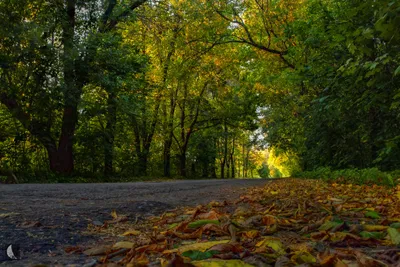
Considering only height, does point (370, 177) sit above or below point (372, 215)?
above

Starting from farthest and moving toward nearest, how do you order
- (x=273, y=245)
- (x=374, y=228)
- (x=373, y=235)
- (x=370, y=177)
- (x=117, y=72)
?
1. (x=117, y=72)
2. (x=370, y=177)
3. (x=374, y=228)
4. (x=373, y=235)
5. (x=273, y=245)

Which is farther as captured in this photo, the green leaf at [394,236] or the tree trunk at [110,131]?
the tree trunk at [110,131]

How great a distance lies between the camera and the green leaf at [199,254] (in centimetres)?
153

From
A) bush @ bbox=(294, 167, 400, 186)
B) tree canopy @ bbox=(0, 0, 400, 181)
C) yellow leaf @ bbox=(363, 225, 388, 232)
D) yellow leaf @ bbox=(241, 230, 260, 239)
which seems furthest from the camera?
tree canopy @ bbox=(0, 0, 400, 181)

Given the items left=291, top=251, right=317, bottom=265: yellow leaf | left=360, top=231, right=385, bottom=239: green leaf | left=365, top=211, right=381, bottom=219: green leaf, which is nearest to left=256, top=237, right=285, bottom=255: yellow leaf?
left=291, top=251, right=317, bottom=265: yellow leaf

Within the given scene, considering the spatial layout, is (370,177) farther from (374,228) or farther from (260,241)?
(260,241)

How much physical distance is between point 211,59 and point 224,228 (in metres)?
17.7

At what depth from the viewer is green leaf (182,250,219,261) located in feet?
5.02

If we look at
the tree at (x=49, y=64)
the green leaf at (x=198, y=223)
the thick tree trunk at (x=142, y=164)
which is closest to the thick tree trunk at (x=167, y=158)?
the thick tree trunk at (x=142, y=164)

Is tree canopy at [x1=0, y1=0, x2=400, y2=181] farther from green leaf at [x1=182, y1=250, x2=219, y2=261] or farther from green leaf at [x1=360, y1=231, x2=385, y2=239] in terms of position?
green leaf at [x1=182, y1=250, x2=219, y2=261]

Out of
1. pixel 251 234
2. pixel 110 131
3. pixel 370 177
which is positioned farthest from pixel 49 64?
pixel 251 234

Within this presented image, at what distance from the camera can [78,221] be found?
2.75 m

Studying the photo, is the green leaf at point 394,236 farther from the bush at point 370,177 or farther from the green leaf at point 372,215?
the bush at point 370,177

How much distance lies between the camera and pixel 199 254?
5.13 feet
